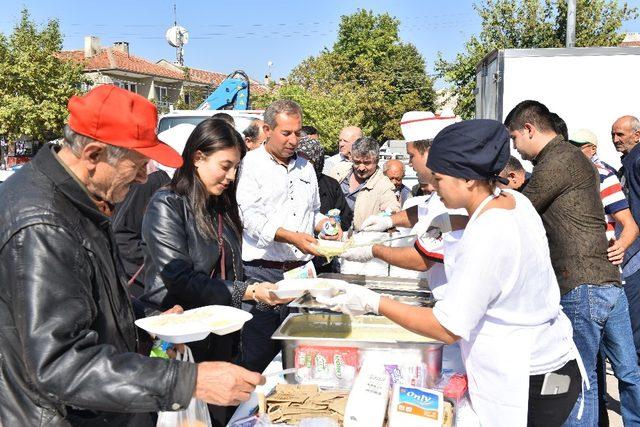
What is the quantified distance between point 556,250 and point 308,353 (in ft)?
5.24

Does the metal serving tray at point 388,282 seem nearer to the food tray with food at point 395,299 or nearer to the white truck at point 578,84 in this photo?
the food tray with food at point 395,299

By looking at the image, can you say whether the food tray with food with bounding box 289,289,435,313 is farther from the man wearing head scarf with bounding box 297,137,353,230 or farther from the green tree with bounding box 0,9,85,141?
the green tree with bounding box 0,9,85,141

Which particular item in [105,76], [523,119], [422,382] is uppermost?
[105,76]

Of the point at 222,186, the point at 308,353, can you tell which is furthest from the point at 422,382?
the point at 222,186

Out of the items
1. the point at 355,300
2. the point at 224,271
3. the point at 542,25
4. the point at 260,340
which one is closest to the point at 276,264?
the point at 260,340

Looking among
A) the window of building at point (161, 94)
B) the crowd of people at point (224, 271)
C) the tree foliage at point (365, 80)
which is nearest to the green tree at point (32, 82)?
the tree foliage at point (365, 80)

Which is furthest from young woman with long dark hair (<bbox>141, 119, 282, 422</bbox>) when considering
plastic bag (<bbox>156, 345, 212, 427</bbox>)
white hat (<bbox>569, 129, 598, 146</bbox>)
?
white hat (<bbox>569, 129, 598, 146</bbox>)

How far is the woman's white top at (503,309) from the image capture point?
5.43 feet

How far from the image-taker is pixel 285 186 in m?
3.62

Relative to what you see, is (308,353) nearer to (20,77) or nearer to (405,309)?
(405,309)

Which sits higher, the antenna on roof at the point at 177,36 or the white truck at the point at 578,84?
the antenna on roof at the point at 177,36

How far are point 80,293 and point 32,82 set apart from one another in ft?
84.5

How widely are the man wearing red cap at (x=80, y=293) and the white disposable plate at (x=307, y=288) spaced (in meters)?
0.63

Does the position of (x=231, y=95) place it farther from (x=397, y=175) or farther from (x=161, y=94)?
(x=161, y=94)
